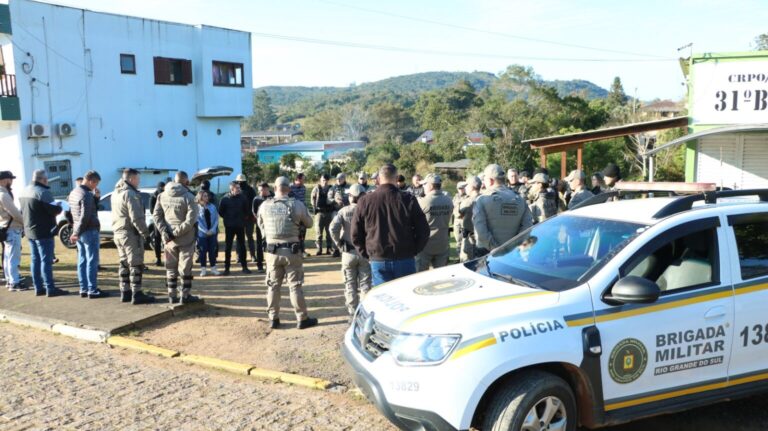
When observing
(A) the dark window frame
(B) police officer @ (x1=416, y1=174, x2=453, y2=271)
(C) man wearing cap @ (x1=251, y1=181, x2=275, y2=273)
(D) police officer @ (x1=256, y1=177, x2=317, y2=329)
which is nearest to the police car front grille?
(D) police officer @ (x1=256, y1=177, x2=317, y2=329)

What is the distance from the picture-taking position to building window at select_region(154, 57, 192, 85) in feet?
86.5

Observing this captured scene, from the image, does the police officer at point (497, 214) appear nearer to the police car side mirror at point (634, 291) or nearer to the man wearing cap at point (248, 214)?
the police car side mirror at point (634, 291)

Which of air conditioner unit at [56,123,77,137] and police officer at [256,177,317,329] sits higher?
air conditioner unit at [56,123,77,137]

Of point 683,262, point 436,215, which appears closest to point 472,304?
point 683,262

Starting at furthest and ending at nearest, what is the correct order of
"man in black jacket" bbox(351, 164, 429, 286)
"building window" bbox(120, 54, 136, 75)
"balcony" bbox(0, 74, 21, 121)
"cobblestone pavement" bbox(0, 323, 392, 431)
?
"building window" bbox(120, 54, 136, 75)
"balcony" bbox(0, 74, 21, 121)
"man in black jacket" bbox(351, 164, 429, 286)
"cobblestone pavement" bbox(0, 323, 392, 431)

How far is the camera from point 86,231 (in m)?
8.60

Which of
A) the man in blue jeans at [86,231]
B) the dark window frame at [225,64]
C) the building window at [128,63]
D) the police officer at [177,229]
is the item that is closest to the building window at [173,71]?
the building window at [128,63]

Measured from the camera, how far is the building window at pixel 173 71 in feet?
86.5

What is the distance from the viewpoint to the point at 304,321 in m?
7.43

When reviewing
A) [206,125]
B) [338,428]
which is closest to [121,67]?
[206,125]

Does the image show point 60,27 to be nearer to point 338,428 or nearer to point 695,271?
point 338,428

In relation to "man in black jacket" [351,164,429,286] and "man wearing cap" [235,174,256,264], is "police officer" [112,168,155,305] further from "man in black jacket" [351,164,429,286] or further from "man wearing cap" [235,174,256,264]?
"man in black jacket" [351,164,429,286]

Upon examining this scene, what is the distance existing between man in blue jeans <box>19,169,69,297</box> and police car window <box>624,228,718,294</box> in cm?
821

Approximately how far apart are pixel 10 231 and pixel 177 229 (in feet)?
11.2
